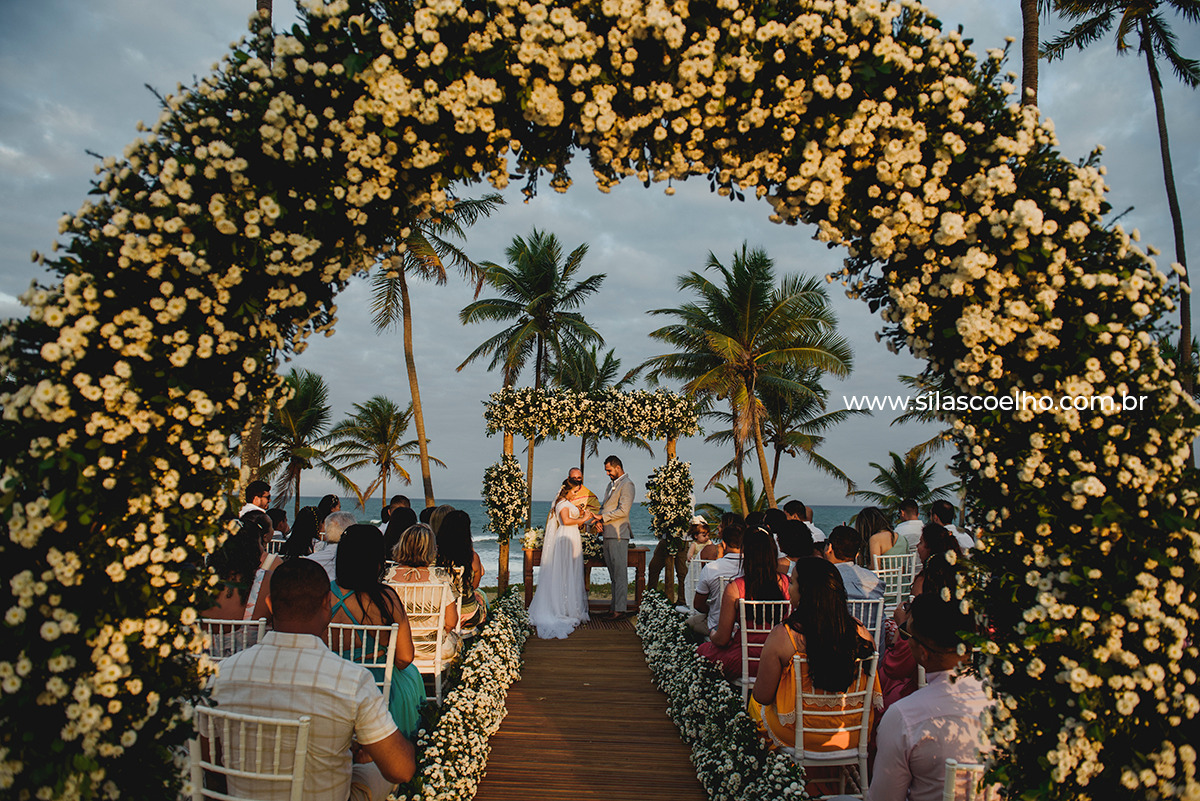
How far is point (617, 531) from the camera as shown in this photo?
32.6 ft

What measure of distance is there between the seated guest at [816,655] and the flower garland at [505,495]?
25.7 ft

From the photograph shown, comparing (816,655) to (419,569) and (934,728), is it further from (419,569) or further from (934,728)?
(419,569)

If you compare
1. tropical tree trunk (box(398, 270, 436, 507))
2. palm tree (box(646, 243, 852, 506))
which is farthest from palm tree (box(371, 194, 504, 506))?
palm tree (box(646, 243, 852, 506))

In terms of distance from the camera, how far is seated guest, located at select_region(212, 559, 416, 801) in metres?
2.45

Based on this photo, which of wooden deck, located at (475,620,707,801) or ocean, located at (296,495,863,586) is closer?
wooden deck, located at (475,620,707,801)

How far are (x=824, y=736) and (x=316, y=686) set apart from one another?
2.66 m

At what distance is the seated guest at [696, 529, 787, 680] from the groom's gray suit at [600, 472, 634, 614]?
4770 millimetres

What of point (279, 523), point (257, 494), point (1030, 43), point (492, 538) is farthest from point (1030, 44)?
point (492, 538)

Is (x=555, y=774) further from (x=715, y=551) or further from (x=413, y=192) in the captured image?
(x=413, y=192)

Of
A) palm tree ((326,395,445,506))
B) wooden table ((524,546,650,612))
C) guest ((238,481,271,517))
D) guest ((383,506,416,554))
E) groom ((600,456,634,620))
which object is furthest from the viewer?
palm tree ((326,395,445,506))

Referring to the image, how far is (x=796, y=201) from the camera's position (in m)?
2.91

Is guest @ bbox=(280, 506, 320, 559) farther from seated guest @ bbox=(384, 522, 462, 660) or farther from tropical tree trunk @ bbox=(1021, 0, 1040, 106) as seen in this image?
tropical tree trunk @ bbox=(1021, 0, 1040, 106)

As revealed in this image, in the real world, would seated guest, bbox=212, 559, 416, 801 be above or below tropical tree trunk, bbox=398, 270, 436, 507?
below

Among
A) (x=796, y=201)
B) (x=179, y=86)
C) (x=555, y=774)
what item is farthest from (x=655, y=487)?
(x=179, y=86)
